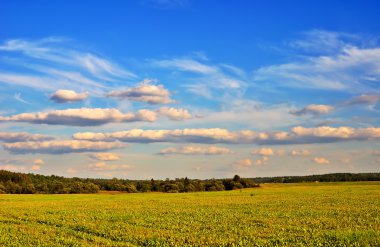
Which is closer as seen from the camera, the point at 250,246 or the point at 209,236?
the point at 250,246

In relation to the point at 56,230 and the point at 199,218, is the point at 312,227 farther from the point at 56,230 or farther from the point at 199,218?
the point at 56,230

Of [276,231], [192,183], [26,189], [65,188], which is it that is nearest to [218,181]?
[192,183]

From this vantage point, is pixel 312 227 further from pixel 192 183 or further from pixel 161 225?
pixel 192 183

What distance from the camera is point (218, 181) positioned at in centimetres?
13862

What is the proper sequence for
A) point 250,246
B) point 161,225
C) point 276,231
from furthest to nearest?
point 161,225
point 276,231
point 250,246

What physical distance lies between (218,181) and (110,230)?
4499 inches

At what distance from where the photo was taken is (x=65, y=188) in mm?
122875

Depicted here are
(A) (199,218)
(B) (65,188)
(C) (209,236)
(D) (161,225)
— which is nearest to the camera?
(C) (209,236)

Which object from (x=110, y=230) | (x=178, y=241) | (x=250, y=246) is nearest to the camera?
(x=250, y=246)

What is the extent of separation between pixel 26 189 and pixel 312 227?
113 metres

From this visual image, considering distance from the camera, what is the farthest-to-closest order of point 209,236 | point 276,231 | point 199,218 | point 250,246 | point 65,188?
point 65,188 → point 199,218 → point 276,231 → point 209,236 → point 250,246

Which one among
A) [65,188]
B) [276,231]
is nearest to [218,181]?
[65,188]

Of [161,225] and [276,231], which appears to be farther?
[161,225]

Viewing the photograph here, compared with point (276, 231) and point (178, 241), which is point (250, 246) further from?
point (276, 231)
